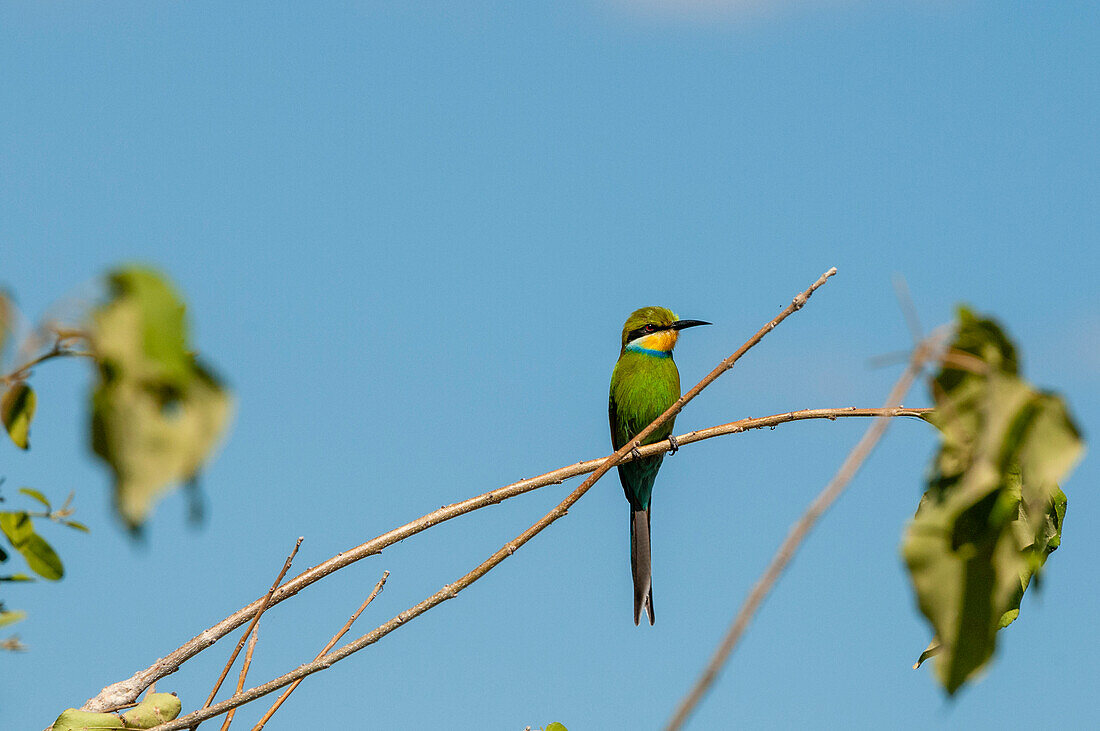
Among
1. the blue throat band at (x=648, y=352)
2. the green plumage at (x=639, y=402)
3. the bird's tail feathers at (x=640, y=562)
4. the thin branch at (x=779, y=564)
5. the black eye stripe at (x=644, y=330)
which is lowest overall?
the thin branch at (x=779, y=564)

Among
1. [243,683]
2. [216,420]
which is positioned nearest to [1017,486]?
[216,420]

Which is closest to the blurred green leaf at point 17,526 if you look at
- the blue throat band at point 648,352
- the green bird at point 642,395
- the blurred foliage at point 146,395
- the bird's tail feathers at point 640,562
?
the blurred foliage at point 146,395

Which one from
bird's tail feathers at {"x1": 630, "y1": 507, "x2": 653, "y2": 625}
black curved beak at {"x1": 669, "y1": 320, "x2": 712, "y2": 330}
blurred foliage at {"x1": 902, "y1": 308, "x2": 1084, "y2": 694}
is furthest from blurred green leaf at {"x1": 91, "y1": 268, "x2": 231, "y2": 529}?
black curved beak at {"x1": 669, "y1": 320, "x2": 712, "y2": 330}

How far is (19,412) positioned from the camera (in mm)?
1379

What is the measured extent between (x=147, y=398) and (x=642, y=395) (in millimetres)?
5551

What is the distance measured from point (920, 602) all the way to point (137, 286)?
872 millimetres

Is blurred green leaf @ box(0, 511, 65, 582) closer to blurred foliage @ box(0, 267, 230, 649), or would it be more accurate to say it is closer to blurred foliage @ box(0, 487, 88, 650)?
blurred foliage @ box(0, 487, 88, 650)

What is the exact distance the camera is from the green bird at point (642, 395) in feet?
20.2

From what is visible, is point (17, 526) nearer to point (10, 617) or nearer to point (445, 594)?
point (10, 617)

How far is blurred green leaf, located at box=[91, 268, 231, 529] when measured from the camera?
990 mm

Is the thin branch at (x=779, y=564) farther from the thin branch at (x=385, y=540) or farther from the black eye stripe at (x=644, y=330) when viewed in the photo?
the black eye stripe at (x=644, y=330)

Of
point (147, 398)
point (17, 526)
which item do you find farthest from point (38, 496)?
point (147, 398)

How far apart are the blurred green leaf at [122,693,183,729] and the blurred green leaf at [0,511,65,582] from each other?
80 centimetres

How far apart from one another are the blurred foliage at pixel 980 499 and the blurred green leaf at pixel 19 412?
3.60 feet
